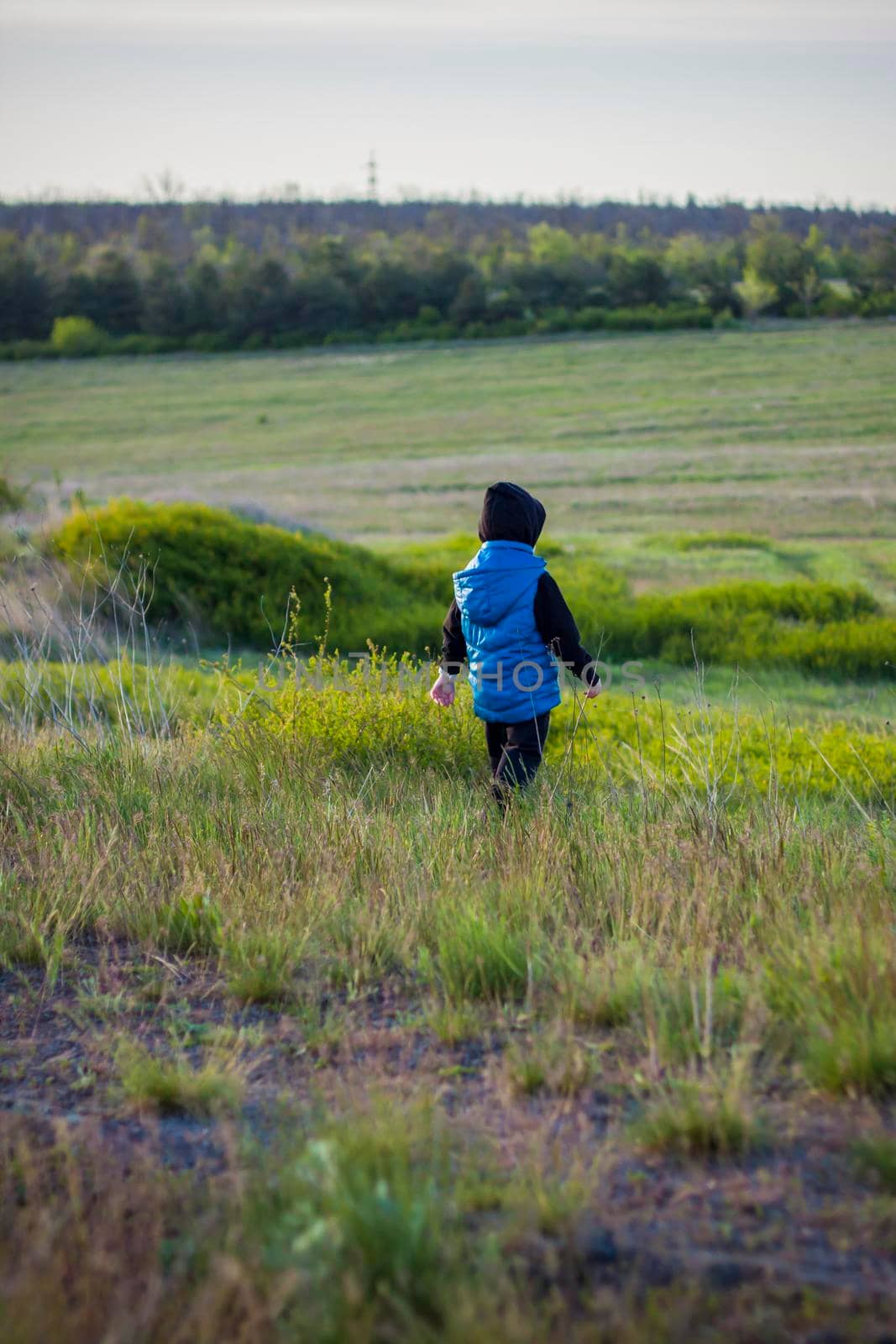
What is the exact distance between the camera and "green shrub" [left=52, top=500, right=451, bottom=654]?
14.1m

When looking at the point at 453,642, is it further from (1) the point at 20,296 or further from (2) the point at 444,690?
(1) the point at 20,296

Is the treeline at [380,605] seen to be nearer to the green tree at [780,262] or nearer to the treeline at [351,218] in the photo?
the green tree at [780,262]

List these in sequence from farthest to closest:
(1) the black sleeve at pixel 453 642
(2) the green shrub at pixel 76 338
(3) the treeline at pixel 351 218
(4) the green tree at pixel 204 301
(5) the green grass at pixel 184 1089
A: (3) the treeline at pixel 351 218 → (4) the green tree at pixel 204 301 → (2) the green shrub at pixel 76 338 → (1) the black sleeve at pixel 453 642 → (5) the green grass at pixel 184 1089

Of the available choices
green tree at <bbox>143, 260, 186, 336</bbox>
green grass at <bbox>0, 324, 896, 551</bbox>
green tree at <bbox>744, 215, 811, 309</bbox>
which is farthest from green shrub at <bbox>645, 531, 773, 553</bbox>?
green tree at <bbox>143, 260, 186, 336</bbox>

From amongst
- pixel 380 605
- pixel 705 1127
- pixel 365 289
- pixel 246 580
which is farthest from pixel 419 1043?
pixel 365 289

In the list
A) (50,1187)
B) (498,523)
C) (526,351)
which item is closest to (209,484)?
(526,351)

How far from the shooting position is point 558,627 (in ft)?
14.7

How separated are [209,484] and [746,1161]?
30.4 metres

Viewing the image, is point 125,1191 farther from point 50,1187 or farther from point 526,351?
point 526,351

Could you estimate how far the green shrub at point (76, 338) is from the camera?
2029 inches

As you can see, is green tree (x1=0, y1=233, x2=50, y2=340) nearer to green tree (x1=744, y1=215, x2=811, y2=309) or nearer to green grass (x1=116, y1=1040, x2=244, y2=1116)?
green tree (x1=744, y1=215, x2=811, y2=309)

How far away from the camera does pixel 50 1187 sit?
7.14 feet

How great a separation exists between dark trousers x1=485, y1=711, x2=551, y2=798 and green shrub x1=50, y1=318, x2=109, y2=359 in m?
52.3

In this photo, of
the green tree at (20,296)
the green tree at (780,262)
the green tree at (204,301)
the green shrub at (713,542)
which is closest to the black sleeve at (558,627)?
the green shrub at (713,542)
